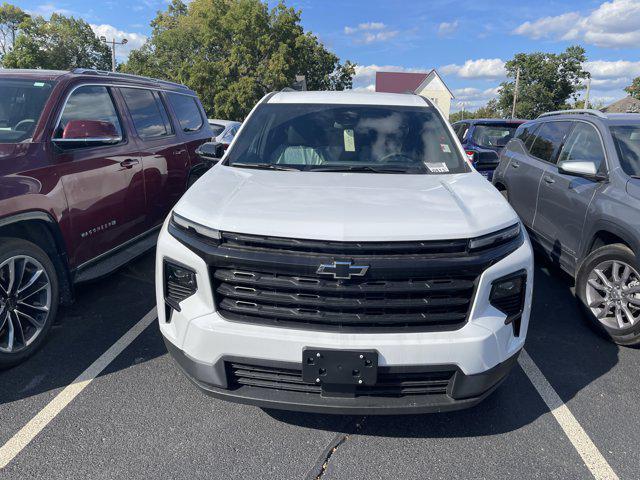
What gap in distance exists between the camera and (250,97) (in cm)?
3731

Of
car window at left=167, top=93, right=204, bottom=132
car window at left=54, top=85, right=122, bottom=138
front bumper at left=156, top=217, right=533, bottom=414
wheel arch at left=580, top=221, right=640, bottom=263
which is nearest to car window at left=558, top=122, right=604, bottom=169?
wheel arch at left=580, top=221, right=640, bottom=263

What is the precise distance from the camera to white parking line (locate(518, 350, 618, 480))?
8.29 feet

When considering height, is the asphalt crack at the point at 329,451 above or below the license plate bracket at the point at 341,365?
below

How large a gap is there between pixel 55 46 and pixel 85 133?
6271 cm

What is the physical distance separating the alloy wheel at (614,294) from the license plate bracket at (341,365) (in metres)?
2.60

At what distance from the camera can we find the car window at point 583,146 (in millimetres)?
4484

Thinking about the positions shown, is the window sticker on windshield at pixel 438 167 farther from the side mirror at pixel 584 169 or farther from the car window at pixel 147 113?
the car window at pixel 147 113

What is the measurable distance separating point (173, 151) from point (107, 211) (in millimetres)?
1550

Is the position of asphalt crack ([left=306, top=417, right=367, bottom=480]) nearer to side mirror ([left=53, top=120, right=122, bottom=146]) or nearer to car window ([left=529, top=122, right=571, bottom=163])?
side mirror ([left=53, top=120, right=122, bottom=146])

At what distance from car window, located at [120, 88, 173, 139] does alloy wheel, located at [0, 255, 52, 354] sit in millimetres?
1994

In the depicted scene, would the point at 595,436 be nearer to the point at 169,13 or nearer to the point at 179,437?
the point at 179,437

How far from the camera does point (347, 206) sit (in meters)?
2.60

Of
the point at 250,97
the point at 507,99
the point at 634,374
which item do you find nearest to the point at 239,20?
the point at 250,97

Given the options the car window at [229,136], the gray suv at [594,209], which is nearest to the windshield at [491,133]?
the gray suv at [594,209]
